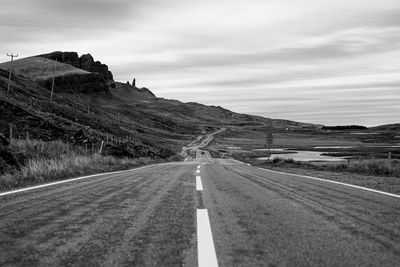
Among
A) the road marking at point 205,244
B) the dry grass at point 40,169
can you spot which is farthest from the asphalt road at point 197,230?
the dry grass at point 40,169

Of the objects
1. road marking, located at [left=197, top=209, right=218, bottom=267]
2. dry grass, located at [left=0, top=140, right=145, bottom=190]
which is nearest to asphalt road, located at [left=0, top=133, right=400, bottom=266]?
road marking, located at [left=197, top=209, right=218, bottom=267]

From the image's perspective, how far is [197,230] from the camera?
18.9 ft

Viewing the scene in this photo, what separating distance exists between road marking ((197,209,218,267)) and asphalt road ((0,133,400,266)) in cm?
1

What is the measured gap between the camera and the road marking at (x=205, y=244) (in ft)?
14.2

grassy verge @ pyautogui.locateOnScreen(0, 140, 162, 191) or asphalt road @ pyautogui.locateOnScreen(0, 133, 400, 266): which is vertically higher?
grassy verge @ pyautogui.locateOnScreen(0, 140, 162, 191)

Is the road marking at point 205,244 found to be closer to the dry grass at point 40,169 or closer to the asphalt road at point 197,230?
the asphalt road at point 197,230

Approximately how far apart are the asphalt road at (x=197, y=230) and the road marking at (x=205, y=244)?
0.04 ft

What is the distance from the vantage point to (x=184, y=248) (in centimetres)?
483

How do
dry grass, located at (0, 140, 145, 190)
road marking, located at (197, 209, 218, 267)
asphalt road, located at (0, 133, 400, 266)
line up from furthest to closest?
1. dry grass, located at (0, 140, 145, 190)
2. asphalt road, located at (0, 133, 400, 266)
3. road marking, located at (197, 209, 218, 267)

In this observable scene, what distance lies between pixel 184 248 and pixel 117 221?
1.75m

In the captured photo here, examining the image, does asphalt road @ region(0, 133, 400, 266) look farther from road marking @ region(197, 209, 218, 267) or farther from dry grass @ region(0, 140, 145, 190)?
dry grass @ region(0, 140, 145, 190)

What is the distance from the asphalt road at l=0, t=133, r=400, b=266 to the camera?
4438 mm

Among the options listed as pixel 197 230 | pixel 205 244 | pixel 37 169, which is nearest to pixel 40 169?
pixel 37 169

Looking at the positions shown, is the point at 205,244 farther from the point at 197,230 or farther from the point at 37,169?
the point at 37,169
